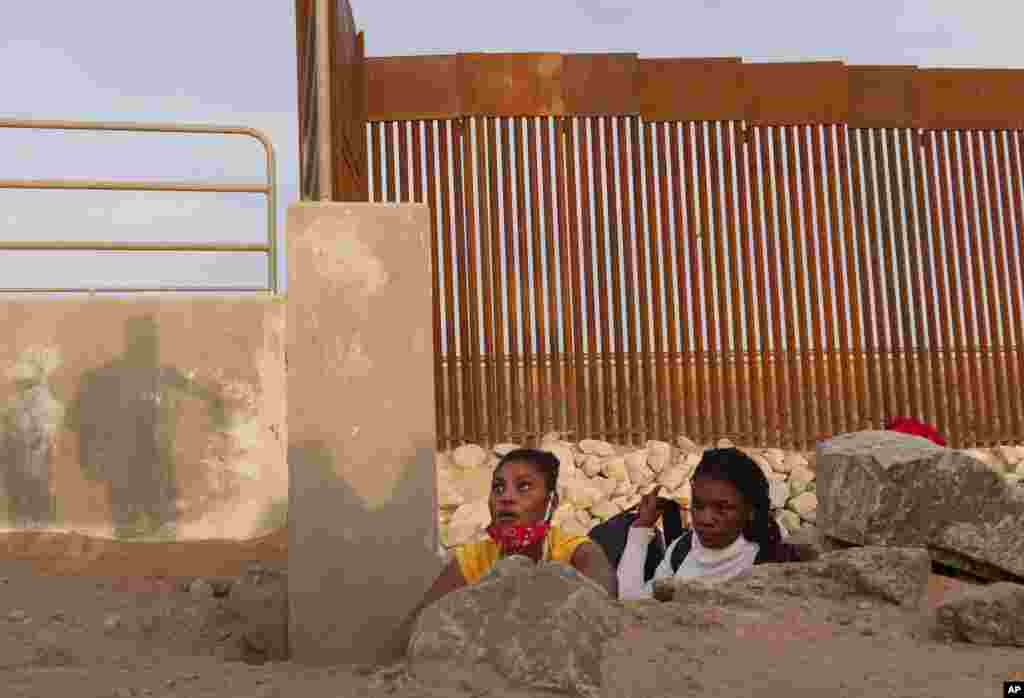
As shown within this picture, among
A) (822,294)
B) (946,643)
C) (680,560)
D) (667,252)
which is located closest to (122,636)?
(680,560)

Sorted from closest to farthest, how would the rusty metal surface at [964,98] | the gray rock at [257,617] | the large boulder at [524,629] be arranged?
the large boulder at [524,629] < the gray rock at [257,617] < the rusty metal surface at [964,98]

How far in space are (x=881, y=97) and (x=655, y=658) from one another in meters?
7.44

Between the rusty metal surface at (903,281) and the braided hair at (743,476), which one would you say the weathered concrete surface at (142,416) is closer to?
the braided hair at (743,476)

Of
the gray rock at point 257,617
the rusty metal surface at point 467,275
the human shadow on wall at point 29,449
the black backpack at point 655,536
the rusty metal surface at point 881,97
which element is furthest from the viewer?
the rusty metal surface at point 881,97

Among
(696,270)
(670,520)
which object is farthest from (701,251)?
(670,520)

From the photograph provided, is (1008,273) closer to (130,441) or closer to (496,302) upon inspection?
(496,302)

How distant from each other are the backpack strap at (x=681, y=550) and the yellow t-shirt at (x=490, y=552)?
58cm

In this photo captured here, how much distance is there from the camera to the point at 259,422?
553 centimetres

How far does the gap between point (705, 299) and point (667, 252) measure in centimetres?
47

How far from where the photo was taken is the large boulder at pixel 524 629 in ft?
8.84

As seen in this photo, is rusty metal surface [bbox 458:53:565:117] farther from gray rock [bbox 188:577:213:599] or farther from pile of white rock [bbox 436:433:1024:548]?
gray rock [bbox 188:577:213:599]

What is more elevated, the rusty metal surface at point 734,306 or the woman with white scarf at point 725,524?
the rusty metal surface at point 734,306

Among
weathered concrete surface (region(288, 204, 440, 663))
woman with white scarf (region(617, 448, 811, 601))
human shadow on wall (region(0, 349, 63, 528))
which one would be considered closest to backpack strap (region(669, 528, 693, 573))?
woman with white scarf (region(617, 448, 811, 601))

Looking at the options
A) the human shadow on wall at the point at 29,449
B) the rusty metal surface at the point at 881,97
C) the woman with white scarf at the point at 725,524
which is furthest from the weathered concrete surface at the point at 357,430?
the rusty metal surface at the point at 881,97
